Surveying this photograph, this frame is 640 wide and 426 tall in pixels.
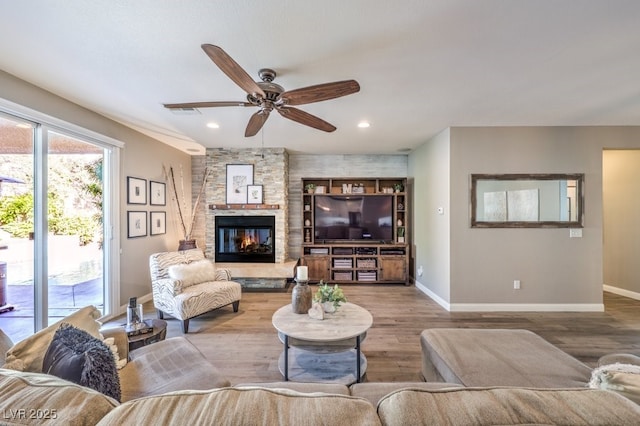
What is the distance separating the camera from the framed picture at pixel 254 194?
4797 millimetres

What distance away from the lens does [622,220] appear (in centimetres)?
416

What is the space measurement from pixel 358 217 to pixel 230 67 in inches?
152

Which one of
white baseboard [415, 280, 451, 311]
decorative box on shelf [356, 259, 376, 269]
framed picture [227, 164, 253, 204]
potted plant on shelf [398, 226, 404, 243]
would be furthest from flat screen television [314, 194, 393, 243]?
framed picture [227, 164, 253, 204]

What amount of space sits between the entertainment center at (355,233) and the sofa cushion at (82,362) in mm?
3848

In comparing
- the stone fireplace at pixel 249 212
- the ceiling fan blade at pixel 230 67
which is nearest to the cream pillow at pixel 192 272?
the stone fireplace at pixel 249 212

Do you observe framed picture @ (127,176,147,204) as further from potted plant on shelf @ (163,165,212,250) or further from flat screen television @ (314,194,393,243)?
flat screen television @ (314,194,393,243)

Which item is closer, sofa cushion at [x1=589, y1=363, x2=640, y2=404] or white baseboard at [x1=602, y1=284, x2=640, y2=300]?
sofa cushion at [x1=589, y1=363, x2=640, y2=404]

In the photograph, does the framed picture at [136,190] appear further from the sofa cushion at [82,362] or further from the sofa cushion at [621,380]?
the sofa cushion at [621,380]

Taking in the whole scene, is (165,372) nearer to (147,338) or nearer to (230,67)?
(147,338)

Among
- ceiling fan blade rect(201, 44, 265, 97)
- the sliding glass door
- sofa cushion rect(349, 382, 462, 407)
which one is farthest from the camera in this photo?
the sliding glass door

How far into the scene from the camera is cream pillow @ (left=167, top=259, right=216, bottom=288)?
3.26 m

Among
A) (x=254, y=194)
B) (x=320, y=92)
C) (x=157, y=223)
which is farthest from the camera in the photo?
(x=254, y=194)

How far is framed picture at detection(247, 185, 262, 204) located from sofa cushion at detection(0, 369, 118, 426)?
4.13 metres

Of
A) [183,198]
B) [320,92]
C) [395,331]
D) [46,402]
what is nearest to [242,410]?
[46,402]
